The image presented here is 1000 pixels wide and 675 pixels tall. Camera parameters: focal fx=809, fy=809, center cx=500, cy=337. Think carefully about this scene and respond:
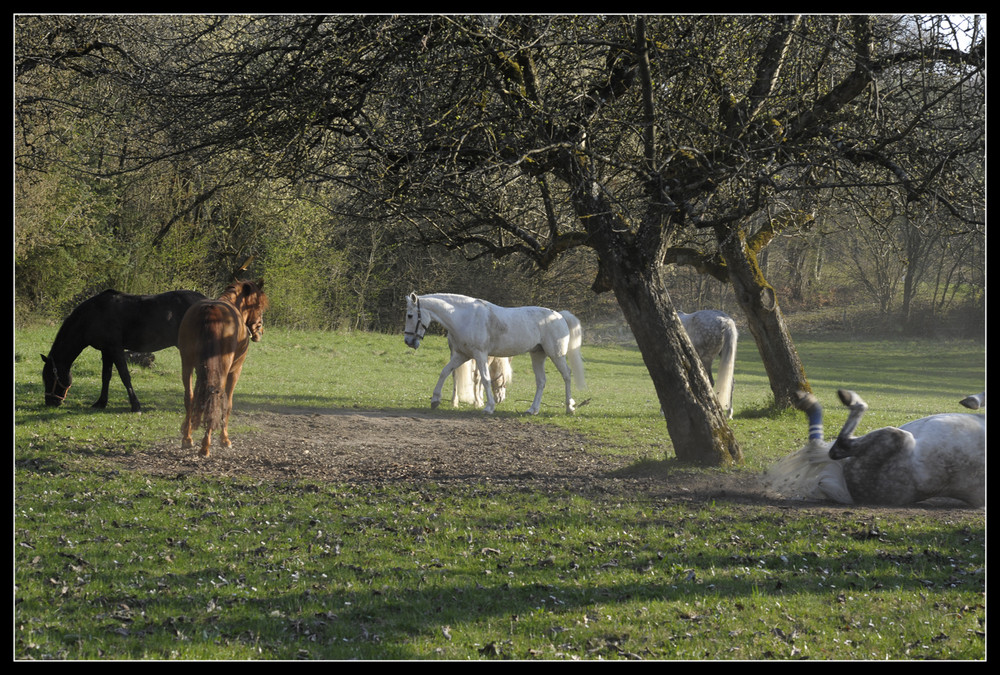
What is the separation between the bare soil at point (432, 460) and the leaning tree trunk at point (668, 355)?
0.42 metres

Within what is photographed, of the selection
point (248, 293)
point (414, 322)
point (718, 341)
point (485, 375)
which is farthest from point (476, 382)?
point (248, 293)

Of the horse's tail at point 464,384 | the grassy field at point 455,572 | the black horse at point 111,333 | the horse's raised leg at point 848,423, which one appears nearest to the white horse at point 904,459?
the horse's raised leg at point 848,423

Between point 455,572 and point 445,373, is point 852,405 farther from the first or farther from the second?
point 445,373

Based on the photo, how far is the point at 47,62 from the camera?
10383 mm

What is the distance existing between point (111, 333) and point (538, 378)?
9.15 metres

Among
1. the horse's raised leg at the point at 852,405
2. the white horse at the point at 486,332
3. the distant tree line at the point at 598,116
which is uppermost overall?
the distant tree line at the point at 598,116

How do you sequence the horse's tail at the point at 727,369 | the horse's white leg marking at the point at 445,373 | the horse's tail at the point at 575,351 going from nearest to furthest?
the horse's tail at the point at 727,369 < the horse's white leg marking at the point at 445,373 < the horse's tail at the point at 575,351

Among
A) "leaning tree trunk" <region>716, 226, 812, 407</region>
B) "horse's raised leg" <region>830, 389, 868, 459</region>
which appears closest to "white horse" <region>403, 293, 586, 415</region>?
"leaning tree trunk" <region>716, 226, 812, 407</region>

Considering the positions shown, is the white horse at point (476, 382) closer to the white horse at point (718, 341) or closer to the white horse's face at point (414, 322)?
the white horse's face at point (414, 322)

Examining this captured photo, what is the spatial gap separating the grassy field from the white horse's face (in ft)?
22.1

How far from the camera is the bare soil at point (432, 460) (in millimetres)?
10273

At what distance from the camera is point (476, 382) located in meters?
19.3

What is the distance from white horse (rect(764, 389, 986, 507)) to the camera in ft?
27.6
